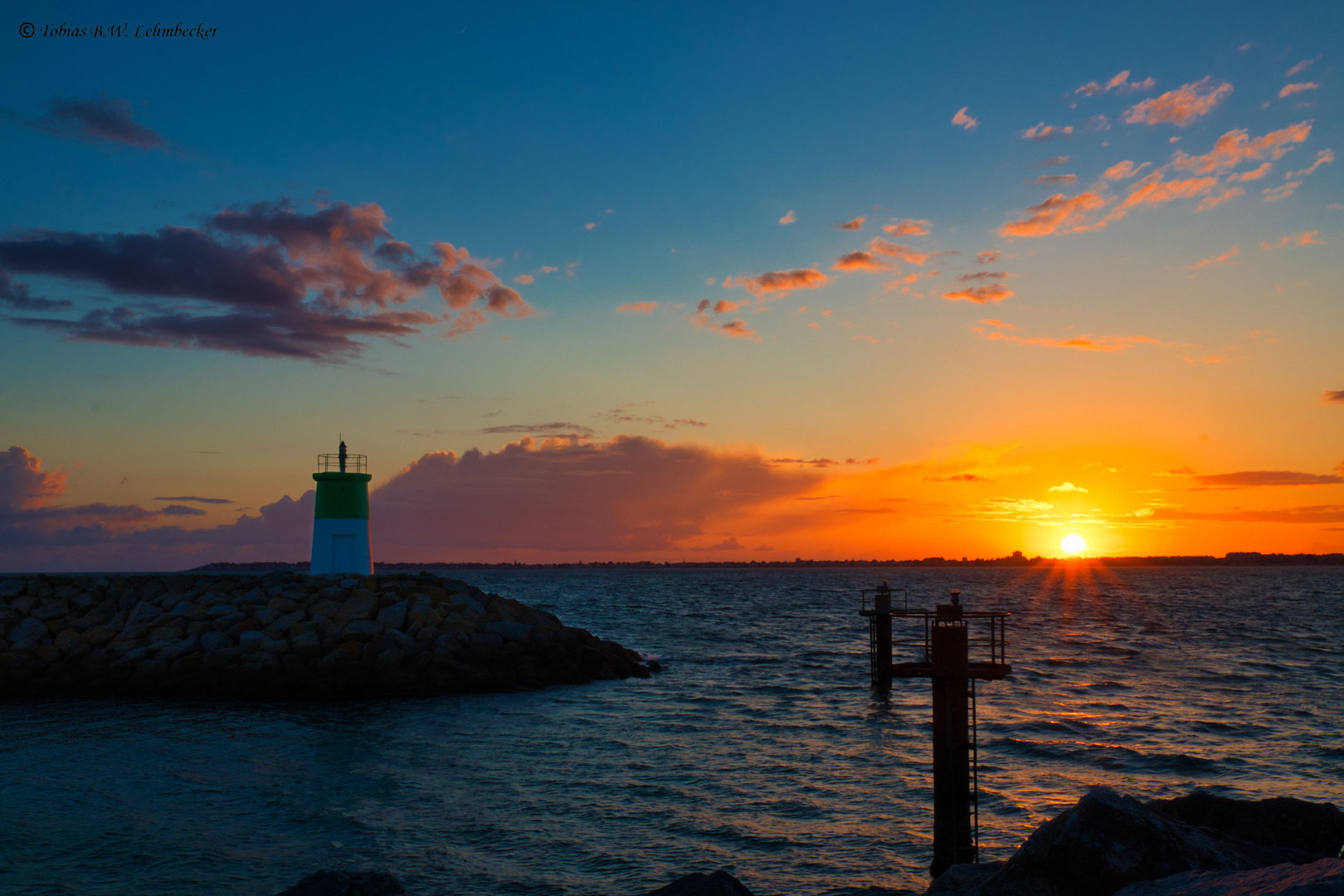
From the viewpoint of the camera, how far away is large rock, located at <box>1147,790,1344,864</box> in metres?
9.80

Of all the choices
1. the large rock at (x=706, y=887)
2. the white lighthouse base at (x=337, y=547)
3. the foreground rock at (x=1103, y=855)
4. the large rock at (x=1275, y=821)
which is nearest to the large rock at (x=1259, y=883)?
the foreground rock at (x=1103, y=855)

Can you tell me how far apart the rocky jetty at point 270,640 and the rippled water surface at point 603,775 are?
42.2 inches

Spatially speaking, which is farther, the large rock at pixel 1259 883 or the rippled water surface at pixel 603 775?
the rippled water surface at pixel 603 775

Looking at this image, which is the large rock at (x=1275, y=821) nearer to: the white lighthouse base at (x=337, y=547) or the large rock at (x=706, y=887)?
the large rock at (x=706, y=887)

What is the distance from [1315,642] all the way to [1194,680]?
1983 cm

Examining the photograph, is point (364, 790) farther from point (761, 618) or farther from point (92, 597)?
point (761, 618)

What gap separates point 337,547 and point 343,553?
0.33 meters

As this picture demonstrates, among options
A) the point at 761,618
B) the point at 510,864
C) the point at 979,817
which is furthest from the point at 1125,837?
the point at 761,618

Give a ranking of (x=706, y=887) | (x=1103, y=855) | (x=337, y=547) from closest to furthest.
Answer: (x=1103, y=855), (x=706, y=887), (x=337, y=547)

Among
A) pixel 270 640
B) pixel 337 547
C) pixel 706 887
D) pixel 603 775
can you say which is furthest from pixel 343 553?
pixel 706 887

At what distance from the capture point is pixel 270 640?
2477cm

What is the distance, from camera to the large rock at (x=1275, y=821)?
32.2ft

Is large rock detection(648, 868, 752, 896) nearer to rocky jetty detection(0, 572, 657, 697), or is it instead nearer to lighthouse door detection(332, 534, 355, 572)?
rocky jetty detection(0, 572, 657, 697)

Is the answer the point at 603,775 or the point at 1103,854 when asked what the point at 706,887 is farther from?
the point at 603,775
